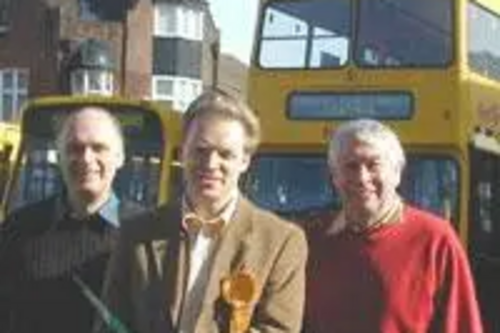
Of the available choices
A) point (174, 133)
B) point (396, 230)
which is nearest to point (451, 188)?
point (174, 133)

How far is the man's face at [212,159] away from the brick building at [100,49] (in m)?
41.9

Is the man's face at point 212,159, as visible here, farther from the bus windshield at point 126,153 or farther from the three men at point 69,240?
the bus windshield at point 126,153

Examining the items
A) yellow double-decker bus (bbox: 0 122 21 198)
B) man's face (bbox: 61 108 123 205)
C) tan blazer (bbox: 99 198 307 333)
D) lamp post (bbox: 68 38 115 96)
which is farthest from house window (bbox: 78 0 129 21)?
tan blazer (bbox: 99 198 307 333)

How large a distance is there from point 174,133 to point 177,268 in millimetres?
9034

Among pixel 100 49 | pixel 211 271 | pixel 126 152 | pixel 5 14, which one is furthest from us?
pixel 5 14

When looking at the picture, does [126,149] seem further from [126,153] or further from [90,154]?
[90,154]

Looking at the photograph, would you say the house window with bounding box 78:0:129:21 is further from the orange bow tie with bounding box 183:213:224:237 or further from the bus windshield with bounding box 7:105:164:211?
the orange bow tie with bounding box 183:213:224:237

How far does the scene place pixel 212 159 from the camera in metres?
4.23

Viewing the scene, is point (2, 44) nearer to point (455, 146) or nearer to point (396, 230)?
point (455, 146)

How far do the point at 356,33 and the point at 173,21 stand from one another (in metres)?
36.8

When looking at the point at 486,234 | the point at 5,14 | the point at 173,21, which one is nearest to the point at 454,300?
the point at 486,234

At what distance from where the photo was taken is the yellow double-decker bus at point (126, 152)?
13.1 meters

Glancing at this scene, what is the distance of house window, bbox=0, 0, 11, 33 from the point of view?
49.6 meters

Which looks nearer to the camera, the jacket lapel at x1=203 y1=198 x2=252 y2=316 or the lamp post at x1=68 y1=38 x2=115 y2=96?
the jacket lapel at x1=203 y1=198 x2=252 y2=316
